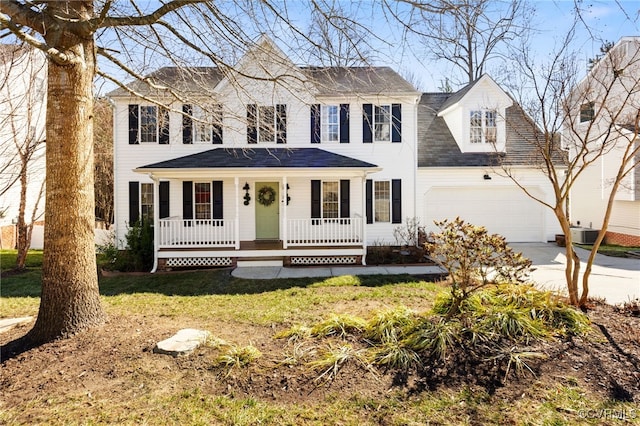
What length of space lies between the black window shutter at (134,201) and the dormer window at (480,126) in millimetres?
12445

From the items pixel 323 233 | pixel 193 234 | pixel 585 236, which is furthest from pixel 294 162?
pixel 585 236

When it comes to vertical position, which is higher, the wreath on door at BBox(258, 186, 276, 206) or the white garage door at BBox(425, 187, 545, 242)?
the wreath on door at BBox(258, 186, 276, 206)

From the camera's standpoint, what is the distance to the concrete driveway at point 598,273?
24.6 ft

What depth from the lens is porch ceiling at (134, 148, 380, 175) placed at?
1086cm

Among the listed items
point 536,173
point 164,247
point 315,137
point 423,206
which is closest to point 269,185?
point 315,137

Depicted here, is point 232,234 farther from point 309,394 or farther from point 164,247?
point 309,394

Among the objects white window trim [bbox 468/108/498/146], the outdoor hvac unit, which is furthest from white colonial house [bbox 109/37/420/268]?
the outdoor hvac unit

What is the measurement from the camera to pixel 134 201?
12.9 m

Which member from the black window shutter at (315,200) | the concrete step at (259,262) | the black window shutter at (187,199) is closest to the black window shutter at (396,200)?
the black window shutter at (315,200)

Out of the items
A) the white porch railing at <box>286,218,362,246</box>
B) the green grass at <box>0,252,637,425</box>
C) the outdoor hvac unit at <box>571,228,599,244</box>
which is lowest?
the green grass at <box>0,252,637,425</box>

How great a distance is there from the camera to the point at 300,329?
4.88 m

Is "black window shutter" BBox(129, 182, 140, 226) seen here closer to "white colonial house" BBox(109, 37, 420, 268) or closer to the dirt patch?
"white colonial house" BBox(109, 37, 420, 268)

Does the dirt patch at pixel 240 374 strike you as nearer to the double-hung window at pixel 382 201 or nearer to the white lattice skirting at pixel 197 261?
the white lattice skirting at pixel 197 261

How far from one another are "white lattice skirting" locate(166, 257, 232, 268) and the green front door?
7.41 ft
